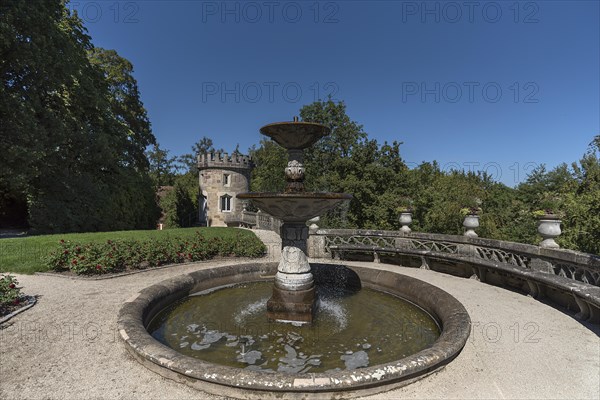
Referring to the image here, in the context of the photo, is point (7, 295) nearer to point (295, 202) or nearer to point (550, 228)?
point (295, 202)

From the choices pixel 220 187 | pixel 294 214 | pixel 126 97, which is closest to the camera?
pixel 294 214

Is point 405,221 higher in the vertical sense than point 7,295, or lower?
higher

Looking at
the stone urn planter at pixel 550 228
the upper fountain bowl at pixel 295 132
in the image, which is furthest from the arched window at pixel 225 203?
the stone urn planter at pixel 550 228

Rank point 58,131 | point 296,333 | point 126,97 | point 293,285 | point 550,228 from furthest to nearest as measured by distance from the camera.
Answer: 1. point 126,97
2. point 58,131
3. point 550,228
4. point 293,285
5. point 296,333

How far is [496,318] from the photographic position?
5.86 m

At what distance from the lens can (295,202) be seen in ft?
18.5

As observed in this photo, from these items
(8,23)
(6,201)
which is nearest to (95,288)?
(8,23)

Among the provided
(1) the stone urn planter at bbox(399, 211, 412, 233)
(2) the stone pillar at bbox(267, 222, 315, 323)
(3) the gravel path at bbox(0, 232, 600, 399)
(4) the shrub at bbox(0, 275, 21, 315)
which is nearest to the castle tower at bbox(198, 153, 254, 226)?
(1) the stone urn planter at bbox(399, 211, 412, 233)

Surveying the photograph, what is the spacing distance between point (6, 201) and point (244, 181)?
1873cm

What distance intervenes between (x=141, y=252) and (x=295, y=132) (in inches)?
272

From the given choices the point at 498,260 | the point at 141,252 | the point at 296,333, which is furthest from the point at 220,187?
the point at 296,333

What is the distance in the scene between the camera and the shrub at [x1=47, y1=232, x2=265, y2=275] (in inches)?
347

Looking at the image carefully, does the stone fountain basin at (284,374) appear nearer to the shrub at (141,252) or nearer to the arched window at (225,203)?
the shrub at (141,252)

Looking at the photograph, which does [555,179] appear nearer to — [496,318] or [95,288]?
[496,318]
